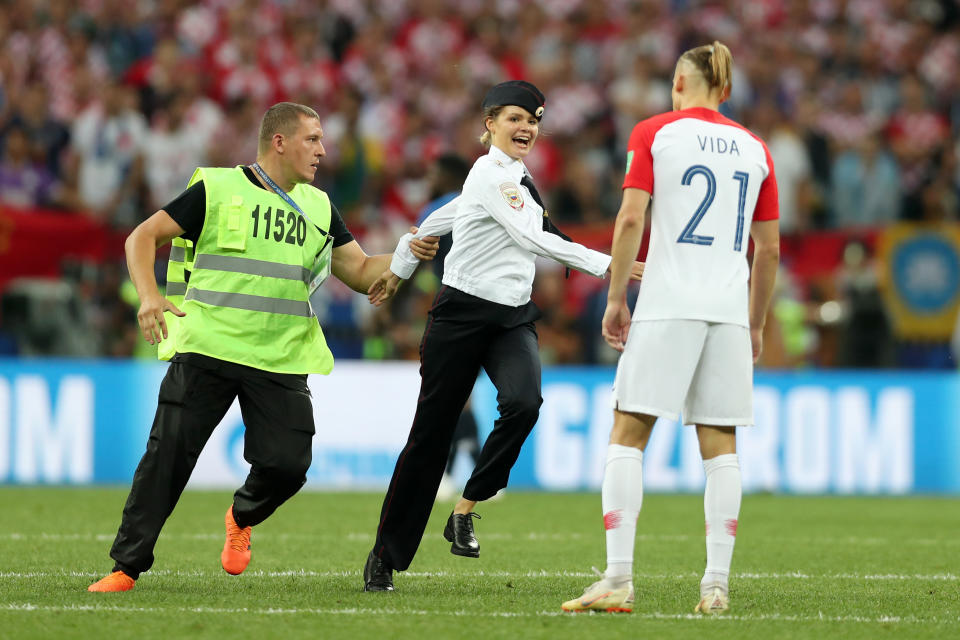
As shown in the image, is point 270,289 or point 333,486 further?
point 333,486

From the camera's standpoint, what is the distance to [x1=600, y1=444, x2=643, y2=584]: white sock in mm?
5527

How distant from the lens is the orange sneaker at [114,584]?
20.4 feet

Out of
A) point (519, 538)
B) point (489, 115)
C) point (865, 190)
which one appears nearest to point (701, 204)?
point (489, 115)

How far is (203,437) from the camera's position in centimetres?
643

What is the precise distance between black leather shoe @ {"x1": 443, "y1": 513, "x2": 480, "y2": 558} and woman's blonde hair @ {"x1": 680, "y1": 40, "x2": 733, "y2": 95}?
2.33 meters

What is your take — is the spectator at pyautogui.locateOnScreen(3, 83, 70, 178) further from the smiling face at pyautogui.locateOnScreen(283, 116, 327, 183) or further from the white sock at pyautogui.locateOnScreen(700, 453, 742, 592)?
the white sock at pyautogui.locateOnScreen(700, 453, 742, 592)

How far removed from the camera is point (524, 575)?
7141mm

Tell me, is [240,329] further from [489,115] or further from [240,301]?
[489,115]

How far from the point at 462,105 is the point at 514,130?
36.3 feet

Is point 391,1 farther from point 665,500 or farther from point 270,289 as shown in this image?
point 270,289

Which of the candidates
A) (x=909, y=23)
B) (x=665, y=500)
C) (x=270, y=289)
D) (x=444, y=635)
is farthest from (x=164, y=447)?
(x=909, y=23)

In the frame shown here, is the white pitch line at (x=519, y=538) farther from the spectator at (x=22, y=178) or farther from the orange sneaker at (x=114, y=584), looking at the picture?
the spectator at (x=22, y=178)

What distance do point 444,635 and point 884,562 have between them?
3742 millimetres

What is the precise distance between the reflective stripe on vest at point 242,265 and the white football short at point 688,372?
1746mm
